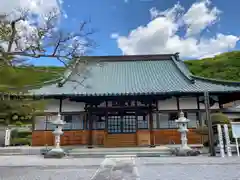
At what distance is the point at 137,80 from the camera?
13.1m

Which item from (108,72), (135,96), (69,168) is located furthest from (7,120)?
(108,72)

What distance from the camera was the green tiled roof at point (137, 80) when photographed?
1102 centimetres

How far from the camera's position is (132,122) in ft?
37.8

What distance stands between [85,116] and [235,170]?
8120mm

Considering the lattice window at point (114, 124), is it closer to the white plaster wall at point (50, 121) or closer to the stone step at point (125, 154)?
the white plaster wall at point (50, 121)

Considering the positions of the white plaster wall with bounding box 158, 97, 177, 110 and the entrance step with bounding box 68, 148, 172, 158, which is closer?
the entrance step with bounding box 68, 148, 172, 158

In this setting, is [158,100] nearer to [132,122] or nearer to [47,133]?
[132,122]

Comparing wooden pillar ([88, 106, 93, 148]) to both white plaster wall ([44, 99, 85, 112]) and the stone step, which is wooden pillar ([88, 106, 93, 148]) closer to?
white plaster wall ([44, 99, 85, 112])

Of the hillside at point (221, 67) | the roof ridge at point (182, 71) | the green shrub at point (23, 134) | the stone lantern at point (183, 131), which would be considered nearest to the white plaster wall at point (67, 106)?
the stone lantern at point (183, 131)

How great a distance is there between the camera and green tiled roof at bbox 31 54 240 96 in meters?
11.0

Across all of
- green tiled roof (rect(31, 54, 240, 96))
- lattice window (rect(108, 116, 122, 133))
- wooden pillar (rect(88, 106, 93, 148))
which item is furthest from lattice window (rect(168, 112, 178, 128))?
wooden pillar (rect(88, 106, 93, 148))

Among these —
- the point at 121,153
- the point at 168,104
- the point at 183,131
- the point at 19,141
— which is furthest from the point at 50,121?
the point at 183,131

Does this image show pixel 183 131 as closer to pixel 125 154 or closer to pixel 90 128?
pixel 125 154

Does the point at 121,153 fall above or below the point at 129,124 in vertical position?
below
